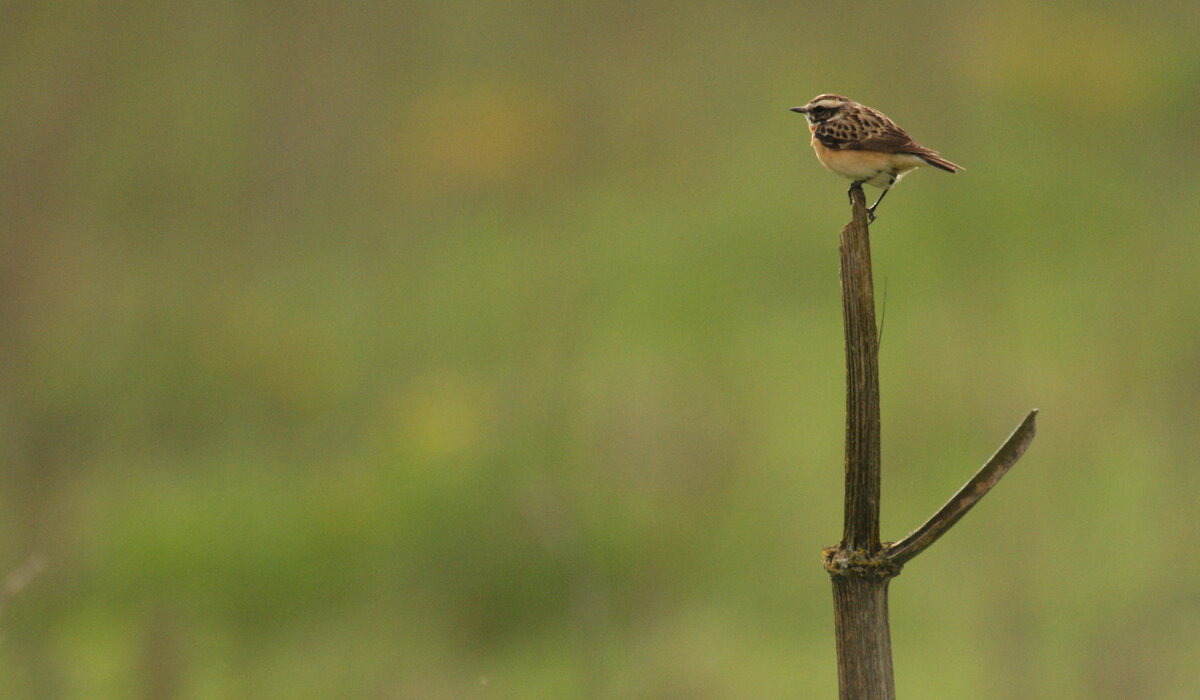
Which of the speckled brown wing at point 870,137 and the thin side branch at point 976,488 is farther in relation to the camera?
the speckled brown wing at point 870,137

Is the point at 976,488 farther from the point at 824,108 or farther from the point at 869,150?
the point at 824,108

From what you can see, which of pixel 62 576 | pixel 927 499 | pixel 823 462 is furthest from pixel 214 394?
pixel 927 499

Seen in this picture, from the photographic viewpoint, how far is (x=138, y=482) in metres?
5.09

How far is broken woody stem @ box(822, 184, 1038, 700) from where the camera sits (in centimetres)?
121

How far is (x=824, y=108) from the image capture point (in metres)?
2.45

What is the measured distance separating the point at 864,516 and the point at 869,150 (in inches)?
44.9

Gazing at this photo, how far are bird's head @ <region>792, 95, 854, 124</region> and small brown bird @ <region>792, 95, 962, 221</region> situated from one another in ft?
0.11

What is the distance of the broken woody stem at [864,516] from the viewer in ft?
3.99

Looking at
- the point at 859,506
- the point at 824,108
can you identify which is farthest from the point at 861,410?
the point at 824,108

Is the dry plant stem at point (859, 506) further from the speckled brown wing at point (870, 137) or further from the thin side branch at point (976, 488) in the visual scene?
the speckled brown wing at point (870, 137)

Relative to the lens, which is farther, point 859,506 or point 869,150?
point 869,150

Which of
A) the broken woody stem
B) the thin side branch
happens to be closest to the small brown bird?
the broken woody stem

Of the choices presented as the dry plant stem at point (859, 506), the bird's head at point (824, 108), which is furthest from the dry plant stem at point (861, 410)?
the bird's head at point (824, 108)

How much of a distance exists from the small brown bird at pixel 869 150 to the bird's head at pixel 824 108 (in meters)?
0.03
